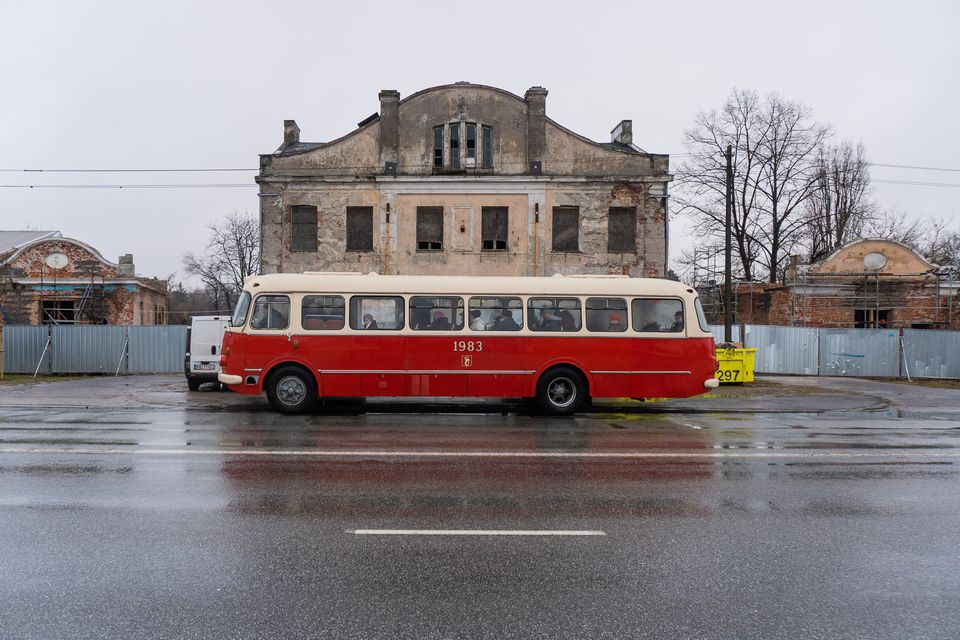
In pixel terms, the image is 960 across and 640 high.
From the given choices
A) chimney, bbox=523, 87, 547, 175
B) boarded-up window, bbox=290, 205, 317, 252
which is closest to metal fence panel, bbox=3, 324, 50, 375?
boarded-up window, bbox=290, 205, 317, 252

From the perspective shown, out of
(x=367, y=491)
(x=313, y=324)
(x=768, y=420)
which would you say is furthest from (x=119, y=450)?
(x=768, y=420)

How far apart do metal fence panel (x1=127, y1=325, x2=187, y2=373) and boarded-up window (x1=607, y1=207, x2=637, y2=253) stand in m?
18.1

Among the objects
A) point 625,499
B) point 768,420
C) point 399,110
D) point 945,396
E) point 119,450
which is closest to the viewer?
point 625,499

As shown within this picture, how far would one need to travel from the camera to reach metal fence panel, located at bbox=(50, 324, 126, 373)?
25.6 metres

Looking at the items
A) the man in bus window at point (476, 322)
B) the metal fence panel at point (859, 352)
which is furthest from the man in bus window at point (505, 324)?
the metal fence panel at point (859, 352)

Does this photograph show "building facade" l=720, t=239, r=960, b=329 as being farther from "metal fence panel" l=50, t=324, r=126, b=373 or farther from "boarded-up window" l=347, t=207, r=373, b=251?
"metal fence panel" l=50, t=324, r=126, b=373

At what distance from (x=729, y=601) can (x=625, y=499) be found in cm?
242

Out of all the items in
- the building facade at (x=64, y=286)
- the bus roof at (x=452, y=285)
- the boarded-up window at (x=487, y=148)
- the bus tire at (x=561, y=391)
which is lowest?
the bus tire at (x=561, y=391)

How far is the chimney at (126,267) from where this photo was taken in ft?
106

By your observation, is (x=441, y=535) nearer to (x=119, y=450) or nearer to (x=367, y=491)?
(x=367, y=491)

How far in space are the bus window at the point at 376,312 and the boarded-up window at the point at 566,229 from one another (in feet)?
39.5

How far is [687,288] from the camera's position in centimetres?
1394

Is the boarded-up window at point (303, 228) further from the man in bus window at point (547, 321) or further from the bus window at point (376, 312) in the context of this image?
the man in bus window at point (547, 321)

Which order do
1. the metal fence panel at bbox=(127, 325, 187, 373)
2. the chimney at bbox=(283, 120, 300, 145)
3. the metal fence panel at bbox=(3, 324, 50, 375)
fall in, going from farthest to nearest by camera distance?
the chimney at bbox=(283, 120, 300, 145) → the metal fence panel at bbox=(127, 325, 187, 373) → the metal fence panel at bbox=(3, 324, 50, 375)
